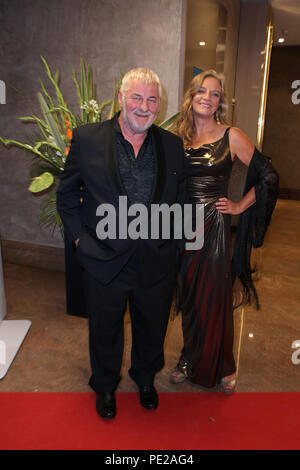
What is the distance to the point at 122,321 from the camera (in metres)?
1.89

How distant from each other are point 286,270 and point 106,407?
2982 millimetres

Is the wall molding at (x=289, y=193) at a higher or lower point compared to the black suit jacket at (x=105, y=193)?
lower

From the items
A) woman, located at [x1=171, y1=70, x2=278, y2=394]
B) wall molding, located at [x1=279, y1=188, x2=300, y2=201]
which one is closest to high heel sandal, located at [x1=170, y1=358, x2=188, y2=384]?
woman, located at [x1=171, y1=70, x2=278, y2=394]

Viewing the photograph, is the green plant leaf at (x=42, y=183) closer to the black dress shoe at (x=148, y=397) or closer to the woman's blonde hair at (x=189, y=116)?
the woman's blonde hair at (x=189, y=116)

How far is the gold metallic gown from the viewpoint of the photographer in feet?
6.28

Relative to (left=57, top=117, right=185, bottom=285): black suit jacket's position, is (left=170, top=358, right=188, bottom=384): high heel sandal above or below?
below

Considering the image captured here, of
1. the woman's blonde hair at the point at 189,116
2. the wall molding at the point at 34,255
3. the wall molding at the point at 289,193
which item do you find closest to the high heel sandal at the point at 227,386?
the woman's blonde hair at the point at 189,116

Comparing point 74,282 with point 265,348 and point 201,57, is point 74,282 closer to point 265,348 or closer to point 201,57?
point 265,348

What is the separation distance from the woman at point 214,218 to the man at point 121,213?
17 centimetres

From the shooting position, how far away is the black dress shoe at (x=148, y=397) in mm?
1982

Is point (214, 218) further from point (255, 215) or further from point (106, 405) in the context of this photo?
point (106, 405)

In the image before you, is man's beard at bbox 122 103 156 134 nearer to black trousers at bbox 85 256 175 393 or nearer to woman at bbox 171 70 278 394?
woman at bbox 171 70 278 394

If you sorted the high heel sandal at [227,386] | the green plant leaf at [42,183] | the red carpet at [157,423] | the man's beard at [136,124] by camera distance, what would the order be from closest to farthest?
1. the man's beard at [136,124]
2. the red carpet at [157,423]
3. the high heel sandal at [227,386]
4. the green plant leaf at [42,183]
